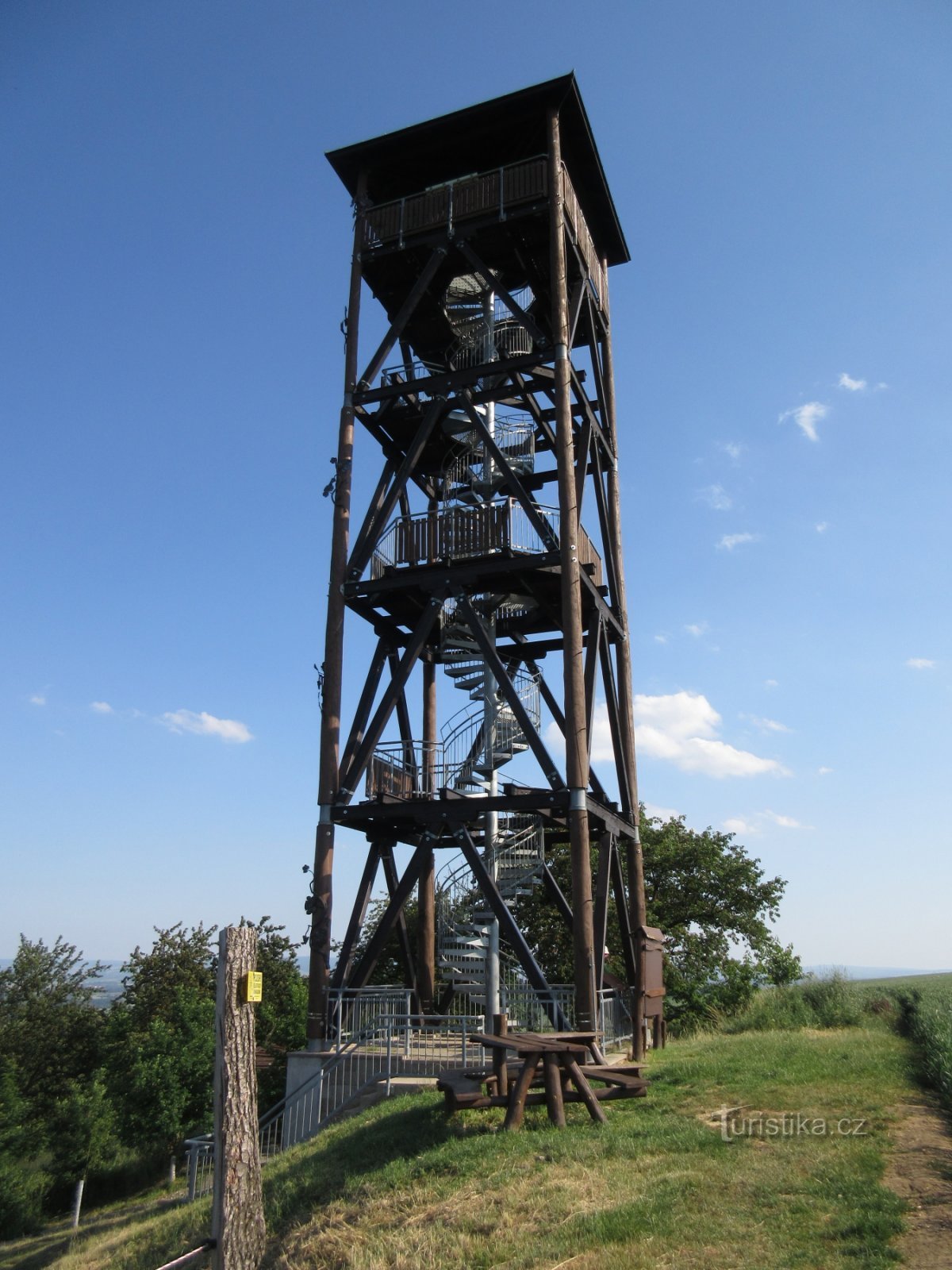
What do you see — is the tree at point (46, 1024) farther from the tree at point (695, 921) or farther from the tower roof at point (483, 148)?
the tower roof at point (483, 148)

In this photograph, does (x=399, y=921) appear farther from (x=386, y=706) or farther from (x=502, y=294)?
(x=502, y=294)

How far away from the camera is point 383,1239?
7.96 meters

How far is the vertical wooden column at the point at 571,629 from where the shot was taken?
14320 millimetres

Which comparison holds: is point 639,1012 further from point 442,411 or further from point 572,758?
point 442,411

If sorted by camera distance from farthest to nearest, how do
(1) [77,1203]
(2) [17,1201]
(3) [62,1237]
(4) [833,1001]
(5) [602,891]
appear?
(1) [77,1203] → (2) [17,1201] → (3) [62,1237] → (4) [833,1001] → (5) [602,891]

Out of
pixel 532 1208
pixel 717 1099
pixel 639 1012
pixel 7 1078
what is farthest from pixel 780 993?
pixel 7 1078

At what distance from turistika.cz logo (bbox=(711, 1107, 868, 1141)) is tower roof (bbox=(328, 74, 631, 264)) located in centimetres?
1716

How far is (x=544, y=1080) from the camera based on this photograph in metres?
10.5

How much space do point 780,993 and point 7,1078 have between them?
88.5 ft

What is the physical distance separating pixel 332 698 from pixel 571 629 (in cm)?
455

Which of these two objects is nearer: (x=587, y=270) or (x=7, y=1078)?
(x=587, y=270)

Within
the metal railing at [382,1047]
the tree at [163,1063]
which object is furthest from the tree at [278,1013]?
the metal railing at [382,1047]

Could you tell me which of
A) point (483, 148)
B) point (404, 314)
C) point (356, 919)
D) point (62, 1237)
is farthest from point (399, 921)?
point (62, 1237)

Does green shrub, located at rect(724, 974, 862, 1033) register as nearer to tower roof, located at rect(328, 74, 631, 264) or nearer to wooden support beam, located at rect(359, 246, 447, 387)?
wooden support beam, located at rect(359, 246, 447, 387)
